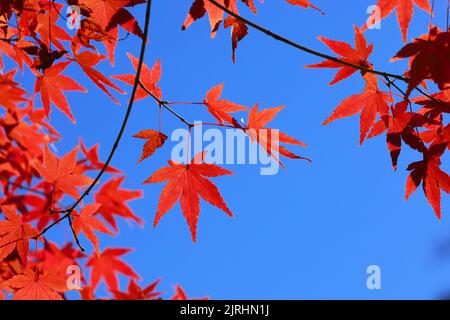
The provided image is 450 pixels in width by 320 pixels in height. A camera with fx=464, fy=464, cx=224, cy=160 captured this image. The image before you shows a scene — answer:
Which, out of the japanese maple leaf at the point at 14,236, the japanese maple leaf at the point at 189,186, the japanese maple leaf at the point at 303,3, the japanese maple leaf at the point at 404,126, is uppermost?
the japanese maple leaf at the point at 303,3

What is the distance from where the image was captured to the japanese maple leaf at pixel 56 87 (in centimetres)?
138

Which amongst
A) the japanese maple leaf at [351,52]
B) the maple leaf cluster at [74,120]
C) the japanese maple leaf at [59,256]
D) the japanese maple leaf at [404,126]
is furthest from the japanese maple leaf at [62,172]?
the japanese maple leaf at [59,256]

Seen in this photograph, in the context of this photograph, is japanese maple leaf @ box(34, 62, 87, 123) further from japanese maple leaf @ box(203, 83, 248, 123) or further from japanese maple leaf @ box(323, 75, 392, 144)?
japanese maple leaf @ box(323, 75, 392, 144)

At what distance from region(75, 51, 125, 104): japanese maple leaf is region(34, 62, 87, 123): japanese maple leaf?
127mm

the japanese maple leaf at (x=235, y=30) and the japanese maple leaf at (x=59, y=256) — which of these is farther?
the japanese maple leaf at (x=59, y=256)

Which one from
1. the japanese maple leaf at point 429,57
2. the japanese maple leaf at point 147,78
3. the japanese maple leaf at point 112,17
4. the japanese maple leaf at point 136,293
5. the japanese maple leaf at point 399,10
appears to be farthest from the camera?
the japanese maple leaf at point 136,293

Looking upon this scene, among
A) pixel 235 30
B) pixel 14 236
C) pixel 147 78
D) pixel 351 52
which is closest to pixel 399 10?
pixel 351 52

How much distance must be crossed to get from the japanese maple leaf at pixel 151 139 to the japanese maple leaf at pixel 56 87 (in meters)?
0.40

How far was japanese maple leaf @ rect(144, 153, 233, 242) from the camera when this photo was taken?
1.14 meters

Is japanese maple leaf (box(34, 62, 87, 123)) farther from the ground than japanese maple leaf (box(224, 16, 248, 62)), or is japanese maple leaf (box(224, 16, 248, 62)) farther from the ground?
japanese maple leaf (box(224, 16, 248, 62))

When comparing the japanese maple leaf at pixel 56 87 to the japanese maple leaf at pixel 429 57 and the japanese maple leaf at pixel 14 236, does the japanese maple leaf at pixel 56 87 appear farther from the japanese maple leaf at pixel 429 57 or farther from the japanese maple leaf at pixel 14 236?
the japanese maple leaf at pixel 429 57

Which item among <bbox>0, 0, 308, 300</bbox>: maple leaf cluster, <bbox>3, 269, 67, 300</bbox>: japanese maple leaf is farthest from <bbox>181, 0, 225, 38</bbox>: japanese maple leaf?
<bbox>3, 269, 67, 300</bbox>: japanese maple leaf

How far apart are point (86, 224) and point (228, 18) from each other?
71cm
